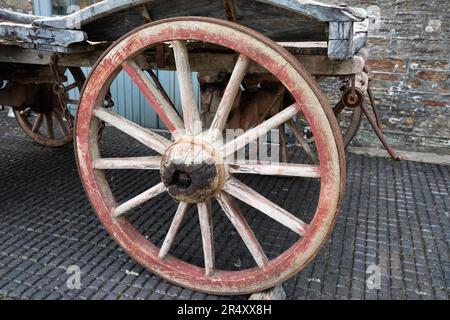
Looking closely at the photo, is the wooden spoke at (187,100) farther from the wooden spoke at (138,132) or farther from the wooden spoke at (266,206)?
the wooden spoke at (266,206)

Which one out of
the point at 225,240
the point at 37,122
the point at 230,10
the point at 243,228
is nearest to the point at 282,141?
the point at 225,240

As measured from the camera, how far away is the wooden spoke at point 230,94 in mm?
1713

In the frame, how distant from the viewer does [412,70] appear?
392cm

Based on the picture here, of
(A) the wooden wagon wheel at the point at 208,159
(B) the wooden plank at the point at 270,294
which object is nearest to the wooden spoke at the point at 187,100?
(A) the wooden wagon wheel at the point at 208,159

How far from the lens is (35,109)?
362 cm

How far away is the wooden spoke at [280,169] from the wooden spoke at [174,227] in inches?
11.7

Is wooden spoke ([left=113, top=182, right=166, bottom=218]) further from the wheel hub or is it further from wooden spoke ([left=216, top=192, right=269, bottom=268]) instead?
wooden spoke ([left=216, top=192, right=269, bottom=268])

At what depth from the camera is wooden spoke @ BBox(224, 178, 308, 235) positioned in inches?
69.1

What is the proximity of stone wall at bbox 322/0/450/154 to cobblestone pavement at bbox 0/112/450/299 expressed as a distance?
0.52 metres

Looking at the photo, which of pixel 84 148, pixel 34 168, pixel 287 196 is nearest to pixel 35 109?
pixel 34 168

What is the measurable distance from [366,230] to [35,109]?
9.29 ft

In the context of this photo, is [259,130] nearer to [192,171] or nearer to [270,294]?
[192,171]

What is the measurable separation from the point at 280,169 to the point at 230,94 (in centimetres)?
38
